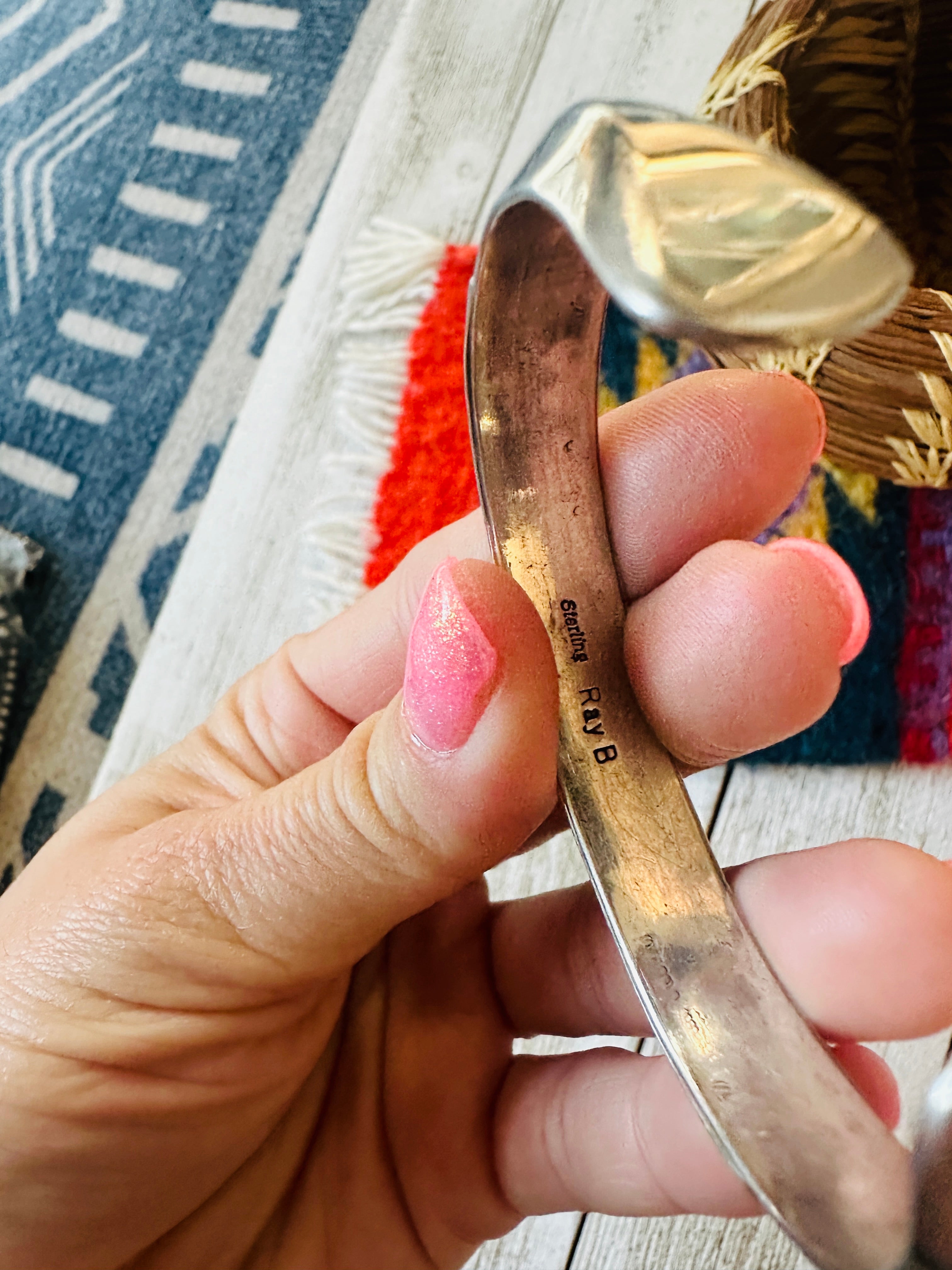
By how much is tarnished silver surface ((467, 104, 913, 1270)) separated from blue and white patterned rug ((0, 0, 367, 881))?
0.35 m

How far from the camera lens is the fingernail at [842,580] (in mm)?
238

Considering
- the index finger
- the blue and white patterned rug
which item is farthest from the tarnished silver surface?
the blue and white patterned rug

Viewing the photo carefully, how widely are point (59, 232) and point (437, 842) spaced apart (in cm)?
59

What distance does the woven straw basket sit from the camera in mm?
316

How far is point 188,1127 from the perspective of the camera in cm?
24

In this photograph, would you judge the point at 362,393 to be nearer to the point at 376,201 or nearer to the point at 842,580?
the point at 376,201

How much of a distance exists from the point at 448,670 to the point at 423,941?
0.47 ft

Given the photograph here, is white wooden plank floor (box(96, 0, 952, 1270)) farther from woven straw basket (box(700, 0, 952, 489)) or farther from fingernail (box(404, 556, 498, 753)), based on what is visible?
fingernail (box(404, 556, 498, 753))

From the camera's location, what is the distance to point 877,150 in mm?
434

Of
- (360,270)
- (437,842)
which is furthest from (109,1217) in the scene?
(360,270)

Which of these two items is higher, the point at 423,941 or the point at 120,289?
the point at 120,289

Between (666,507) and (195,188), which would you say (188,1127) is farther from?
(195,188)

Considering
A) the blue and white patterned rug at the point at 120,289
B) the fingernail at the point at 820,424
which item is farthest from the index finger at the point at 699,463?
the blue and white patterned rug at the point at 120,289

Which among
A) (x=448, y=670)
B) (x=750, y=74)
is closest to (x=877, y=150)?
(x=750, y=74)
